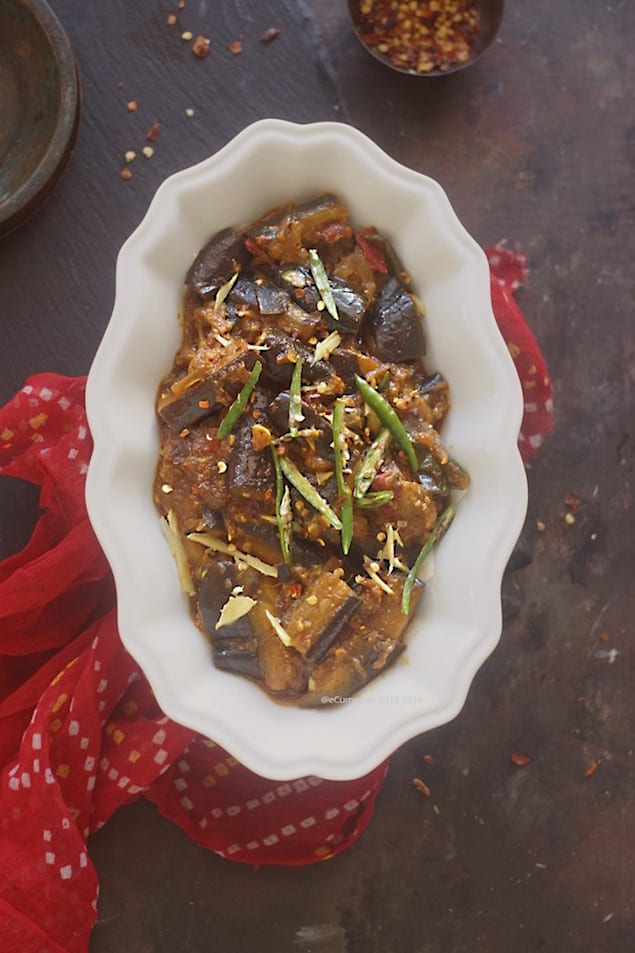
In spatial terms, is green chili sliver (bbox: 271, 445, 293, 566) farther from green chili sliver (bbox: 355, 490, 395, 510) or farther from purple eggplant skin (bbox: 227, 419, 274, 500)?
green chili sliver (bbox: 355, 490, 395, 510)

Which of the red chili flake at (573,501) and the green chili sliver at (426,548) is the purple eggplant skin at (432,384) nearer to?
the green chili sliver at (426,548)

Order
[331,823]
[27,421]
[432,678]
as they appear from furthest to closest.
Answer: [331,823], [27,421], [432,678]

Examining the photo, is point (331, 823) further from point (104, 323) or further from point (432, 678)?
point (104, 323)

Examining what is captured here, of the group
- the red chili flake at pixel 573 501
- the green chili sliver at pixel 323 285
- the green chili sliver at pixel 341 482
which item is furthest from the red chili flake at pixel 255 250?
the red chili flake at pixel 573 501

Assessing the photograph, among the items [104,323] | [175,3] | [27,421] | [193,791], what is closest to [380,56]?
[175,3]

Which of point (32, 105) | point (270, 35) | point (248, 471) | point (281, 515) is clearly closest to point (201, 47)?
point (270, 35)

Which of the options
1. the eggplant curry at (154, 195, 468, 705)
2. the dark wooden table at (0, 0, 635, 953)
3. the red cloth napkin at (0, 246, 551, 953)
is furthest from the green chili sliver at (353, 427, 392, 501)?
the dark wooden table at (0, 0, 635, 953)

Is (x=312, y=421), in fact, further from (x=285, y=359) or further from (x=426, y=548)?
(x=426, y=548)
